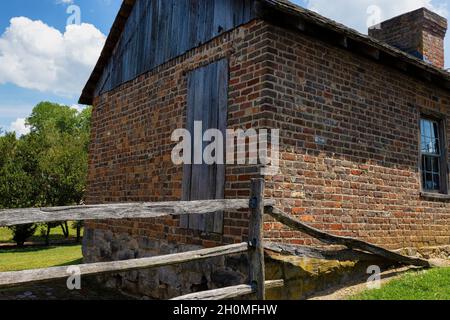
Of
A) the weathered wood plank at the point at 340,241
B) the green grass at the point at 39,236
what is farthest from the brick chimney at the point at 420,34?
the green grass at the point at 39,236

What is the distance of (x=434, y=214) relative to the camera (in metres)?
7.52

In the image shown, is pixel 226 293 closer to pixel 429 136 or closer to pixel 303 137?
pixel 303 137

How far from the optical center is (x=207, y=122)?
6012 millimetres

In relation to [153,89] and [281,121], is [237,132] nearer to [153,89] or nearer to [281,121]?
[281,121]

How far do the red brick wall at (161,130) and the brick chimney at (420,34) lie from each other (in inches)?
264

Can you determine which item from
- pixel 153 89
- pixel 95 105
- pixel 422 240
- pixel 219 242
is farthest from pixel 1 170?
pixel 422 240

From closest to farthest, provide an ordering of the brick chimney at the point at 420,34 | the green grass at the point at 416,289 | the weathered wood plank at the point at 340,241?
the weathered wood plank at the point at 340,241
the green grass at the point at 416,289
the brick chimney at the point at 420,34

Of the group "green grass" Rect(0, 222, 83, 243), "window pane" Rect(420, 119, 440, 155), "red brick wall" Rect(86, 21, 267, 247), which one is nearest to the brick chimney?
"window pane" Rect(420, 119, 440, 155)

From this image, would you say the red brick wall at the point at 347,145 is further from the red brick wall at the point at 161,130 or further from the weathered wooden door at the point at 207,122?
the weathered wooden door at the point at 207,122

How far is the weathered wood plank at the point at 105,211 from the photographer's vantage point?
9.66 feet

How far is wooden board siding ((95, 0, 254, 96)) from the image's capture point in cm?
606

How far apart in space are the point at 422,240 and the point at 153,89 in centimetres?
589

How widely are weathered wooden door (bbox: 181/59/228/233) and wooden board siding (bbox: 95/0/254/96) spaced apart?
657 millimetres

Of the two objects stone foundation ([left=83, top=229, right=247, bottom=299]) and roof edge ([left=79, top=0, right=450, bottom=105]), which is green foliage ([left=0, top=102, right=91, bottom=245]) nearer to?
stone foundation ([left=83, top=229, right=247, bottom=299])
